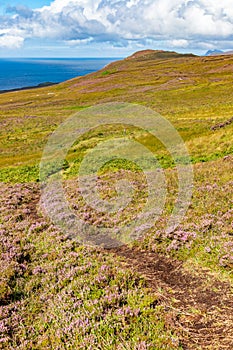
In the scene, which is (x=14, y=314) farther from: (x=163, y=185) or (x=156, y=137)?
(x=156, y=137)

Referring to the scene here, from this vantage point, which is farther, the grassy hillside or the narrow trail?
the grassy hillside

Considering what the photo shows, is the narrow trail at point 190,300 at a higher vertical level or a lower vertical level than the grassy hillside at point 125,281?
lower

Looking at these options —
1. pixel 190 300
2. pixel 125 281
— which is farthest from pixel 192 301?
pixel 125 281

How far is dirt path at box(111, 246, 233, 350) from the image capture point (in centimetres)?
706

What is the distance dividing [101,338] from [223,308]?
10.4ft

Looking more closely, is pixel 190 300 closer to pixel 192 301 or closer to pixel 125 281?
pixel 192 301

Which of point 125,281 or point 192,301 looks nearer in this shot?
point 192,301

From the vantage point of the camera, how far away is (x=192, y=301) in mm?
8359

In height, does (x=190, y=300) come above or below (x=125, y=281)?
below

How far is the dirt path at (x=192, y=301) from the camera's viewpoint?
7.06 m

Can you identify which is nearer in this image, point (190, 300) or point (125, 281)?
point (190, 300)

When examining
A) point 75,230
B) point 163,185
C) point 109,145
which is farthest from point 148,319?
point 109,145

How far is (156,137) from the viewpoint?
38.2 metres

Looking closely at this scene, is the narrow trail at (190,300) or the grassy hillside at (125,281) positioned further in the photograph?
the grassy hillside at (125,281)
